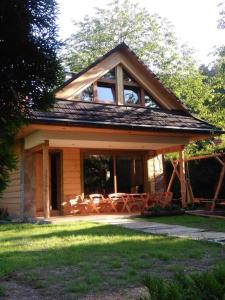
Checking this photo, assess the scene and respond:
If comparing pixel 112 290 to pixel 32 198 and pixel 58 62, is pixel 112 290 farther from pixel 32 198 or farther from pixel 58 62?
pixel 32 198

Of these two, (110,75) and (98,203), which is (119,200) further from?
(110,75)

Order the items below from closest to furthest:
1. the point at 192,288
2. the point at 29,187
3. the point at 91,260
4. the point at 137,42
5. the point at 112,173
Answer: the point at 192,288 < the point at 91,260 < the point at 29,187 < the point at 112,173 < the point at 137,42

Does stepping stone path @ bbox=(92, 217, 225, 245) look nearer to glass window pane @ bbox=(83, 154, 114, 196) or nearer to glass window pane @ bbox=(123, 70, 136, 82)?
glass window pane @ bbox=(83, 154, 114, 196)

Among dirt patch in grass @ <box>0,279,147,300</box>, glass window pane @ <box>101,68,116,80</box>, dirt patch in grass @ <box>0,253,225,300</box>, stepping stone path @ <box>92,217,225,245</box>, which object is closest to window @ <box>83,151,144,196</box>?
glass window pane @ <box>101,68,116,80</box>

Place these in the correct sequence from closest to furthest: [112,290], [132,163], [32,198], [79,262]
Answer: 1. [112,290]
2. [79,262]
3. [32,198]
4. [132,163]

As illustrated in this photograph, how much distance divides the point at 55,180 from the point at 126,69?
5.14 meters

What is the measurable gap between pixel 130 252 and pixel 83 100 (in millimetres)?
9571

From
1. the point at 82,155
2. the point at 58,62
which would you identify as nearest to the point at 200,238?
the point at 58,62

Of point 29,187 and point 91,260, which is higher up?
point 29,187

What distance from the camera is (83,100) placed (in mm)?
15523

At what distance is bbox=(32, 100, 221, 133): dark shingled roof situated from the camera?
12.9 metres

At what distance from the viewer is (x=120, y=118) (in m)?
14.3

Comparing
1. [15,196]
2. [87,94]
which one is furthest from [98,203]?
[87,94]

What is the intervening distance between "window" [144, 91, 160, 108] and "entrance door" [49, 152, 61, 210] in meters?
4.13
